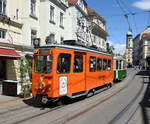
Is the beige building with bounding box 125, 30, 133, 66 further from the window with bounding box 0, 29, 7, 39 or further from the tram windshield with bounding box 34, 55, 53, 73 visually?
the tram windshield with bounding box 34, 55, 53, 73

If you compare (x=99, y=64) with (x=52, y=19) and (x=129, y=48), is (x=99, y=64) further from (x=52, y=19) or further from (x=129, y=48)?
(x=129, y=48)

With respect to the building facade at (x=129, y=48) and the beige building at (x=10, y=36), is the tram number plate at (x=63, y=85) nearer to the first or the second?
the beige building at (x=10, y=36)

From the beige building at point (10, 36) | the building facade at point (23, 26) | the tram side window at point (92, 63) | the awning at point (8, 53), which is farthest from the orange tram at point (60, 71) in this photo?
the beige building at point (10, 36)

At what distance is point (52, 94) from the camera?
7512 mm

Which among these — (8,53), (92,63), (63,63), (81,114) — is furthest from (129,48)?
(81,114)

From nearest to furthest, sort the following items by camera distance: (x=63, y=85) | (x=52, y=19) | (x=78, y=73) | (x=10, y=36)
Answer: (x=63, y=85) < (x=78, y=73) < (x=10, y=36) < (x=52, y=19)

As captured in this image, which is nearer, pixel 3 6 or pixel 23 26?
pixel 3 6

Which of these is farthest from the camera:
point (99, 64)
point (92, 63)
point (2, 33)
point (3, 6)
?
point (3, 6)

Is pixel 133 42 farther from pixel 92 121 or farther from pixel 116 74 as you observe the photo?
pixel 92 121

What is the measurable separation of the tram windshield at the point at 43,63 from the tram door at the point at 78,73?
1.35 metres

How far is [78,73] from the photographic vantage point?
884 centimetres

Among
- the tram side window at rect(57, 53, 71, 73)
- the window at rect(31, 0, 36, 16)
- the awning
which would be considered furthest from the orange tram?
the window at rect(31, 0, 36, 16)

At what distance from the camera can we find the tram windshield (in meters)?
7.73

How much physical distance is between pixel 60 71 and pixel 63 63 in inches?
16.7
